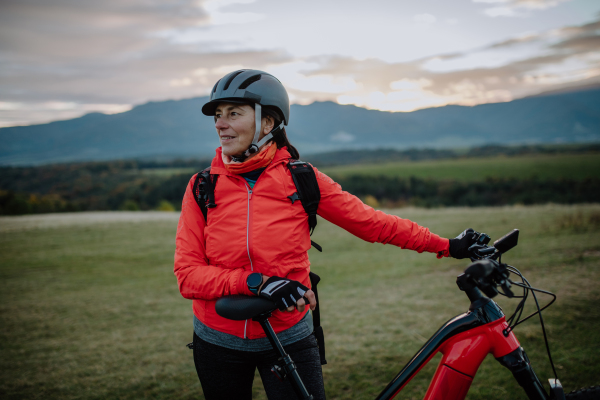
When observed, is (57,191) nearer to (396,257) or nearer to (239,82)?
(396,257)

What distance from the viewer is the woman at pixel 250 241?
185 cm

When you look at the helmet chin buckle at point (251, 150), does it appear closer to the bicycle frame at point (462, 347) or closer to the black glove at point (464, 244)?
the bicycle frame at point (462, 347)

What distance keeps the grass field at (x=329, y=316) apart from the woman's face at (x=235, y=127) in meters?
3.17

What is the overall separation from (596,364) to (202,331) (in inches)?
180

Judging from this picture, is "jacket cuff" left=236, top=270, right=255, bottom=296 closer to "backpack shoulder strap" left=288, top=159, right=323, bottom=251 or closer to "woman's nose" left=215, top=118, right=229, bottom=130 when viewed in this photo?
"backpack shoulder strap" left=288, top=159, right=323, bottom=251

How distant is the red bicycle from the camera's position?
1.67 m

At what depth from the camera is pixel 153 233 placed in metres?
16.0

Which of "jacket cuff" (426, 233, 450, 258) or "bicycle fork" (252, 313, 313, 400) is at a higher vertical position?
"jacket cuff" (426, 233, 450, 258)

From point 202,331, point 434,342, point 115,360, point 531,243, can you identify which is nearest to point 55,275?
point 115,360

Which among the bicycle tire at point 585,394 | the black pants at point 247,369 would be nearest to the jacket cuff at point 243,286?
the black pants at point 247,369

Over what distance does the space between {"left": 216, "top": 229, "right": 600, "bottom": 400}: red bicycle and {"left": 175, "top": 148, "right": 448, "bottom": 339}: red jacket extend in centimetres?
14

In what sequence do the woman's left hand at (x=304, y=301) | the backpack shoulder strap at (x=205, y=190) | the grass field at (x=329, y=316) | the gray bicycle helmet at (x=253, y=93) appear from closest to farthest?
the woman's left hand at (x=304, y=301) → the backpack shoulder strap at (x=205, y=190) → the gray bicycle helmet at (x=253, y=93) → the grass field at (x=329, y=316)

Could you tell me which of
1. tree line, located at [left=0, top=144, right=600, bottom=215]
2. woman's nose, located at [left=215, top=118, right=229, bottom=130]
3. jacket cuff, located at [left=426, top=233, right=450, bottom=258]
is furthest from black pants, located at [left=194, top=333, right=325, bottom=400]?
tree line, located at [left=0, top=144, right=600, bottom=215]

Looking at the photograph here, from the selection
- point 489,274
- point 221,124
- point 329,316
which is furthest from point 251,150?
point 329,316
